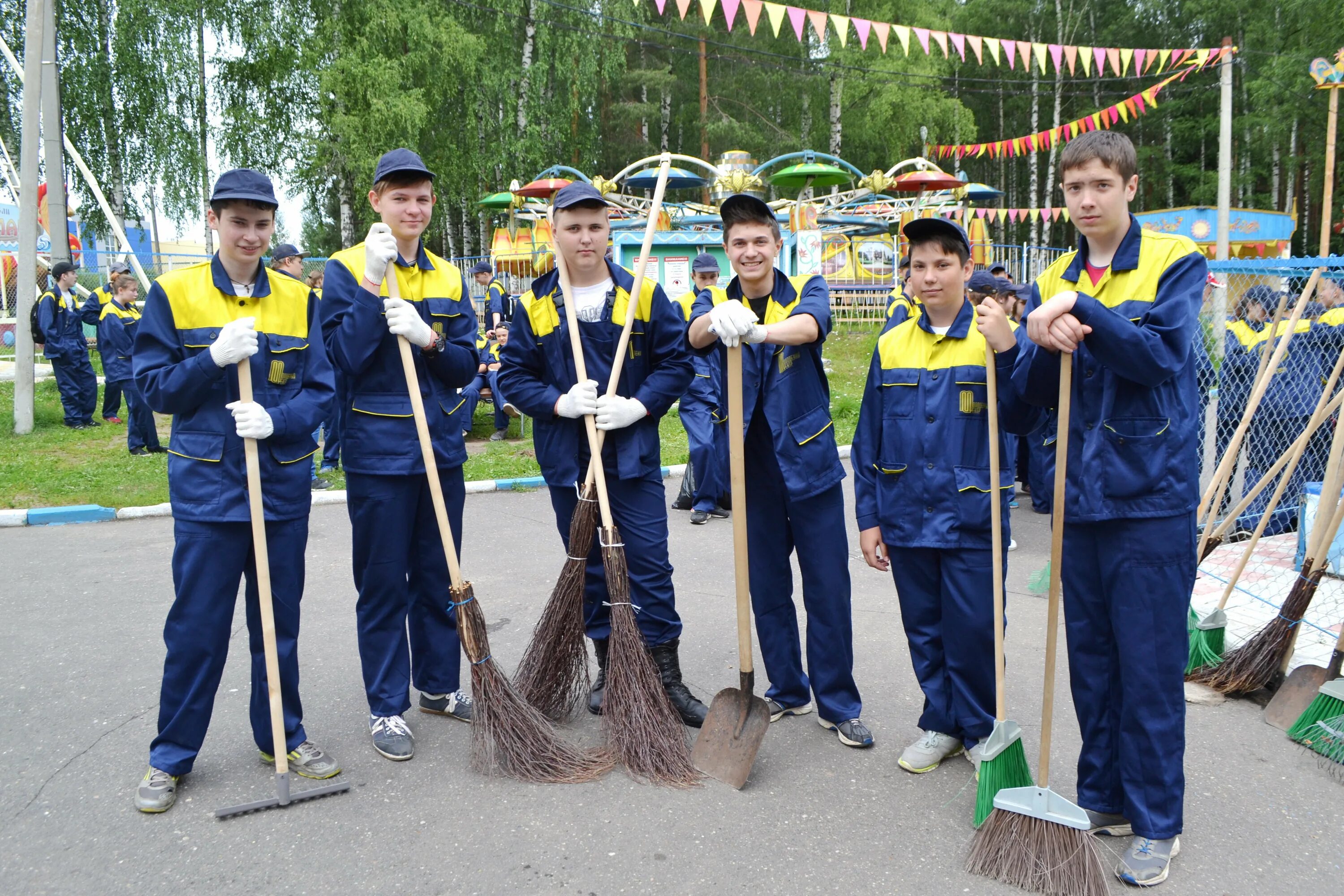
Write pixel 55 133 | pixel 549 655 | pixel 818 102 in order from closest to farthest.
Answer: pixel 549 655 → pixel 55 133 → pixel 818 102

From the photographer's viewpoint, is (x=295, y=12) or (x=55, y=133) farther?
(x=295, y=12)

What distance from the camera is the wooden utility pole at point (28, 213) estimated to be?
10336mm

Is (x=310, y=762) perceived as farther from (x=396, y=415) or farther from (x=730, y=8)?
(x=730, y=8)

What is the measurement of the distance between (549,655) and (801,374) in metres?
1.48

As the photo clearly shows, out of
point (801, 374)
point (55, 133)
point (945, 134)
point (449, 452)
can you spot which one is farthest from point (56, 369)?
point (945, 134)

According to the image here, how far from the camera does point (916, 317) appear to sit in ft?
11.8

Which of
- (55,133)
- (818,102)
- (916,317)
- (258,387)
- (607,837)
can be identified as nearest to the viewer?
(607,837)

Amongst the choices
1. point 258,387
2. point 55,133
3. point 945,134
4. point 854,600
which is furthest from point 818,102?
point 258,387

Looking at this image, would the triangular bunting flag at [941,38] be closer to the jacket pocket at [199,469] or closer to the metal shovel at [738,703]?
the metal shovel at [738,703]

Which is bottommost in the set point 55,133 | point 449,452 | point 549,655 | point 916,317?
point 549,655

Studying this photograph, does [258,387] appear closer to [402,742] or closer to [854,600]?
[402,742]

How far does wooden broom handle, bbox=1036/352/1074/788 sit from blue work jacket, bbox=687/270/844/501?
0.89 meters

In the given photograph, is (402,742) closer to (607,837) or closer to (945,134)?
(607,837)

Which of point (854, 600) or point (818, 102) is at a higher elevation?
point (818, 102)
